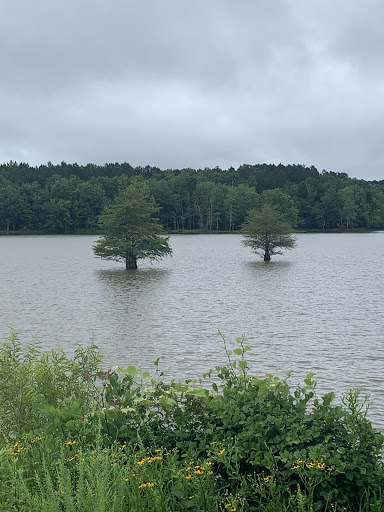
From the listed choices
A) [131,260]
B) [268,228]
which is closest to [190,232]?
[268,228]

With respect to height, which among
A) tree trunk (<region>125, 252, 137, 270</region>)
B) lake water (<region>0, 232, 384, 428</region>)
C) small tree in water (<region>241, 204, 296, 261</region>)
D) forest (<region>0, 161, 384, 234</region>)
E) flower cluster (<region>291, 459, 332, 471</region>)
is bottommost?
lake water (<region>0, 232, 384, 428</region>)

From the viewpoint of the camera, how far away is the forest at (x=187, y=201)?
142 metres

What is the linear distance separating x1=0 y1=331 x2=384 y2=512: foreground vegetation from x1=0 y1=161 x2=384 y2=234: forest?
5263 inches

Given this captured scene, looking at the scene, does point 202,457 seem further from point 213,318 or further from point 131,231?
point 131,231

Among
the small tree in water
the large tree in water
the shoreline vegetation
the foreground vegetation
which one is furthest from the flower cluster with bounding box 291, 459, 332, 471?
the shoreline vegetation

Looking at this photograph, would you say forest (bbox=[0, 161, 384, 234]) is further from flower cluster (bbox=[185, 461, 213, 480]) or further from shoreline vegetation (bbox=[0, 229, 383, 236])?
flower cluster (bbox=[185, 461, 213, 480])

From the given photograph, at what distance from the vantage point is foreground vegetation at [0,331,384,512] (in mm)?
4754

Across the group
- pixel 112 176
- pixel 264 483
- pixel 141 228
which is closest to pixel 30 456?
pixel 264 483

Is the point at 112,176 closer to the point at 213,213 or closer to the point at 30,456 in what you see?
the point at 213,213

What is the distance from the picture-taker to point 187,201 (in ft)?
516

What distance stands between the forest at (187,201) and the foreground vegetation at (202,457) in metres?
134

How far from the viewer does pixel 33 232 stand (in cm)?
14450

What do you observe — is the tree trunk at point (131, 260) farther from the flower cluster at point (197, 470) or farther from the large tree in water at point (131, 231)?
the flower cluster at point (197, 470)

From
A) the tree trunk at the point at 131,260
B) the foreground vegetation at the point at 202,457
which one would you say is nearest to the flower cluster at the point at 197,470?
the foreground vegetation at the point at 202,457
